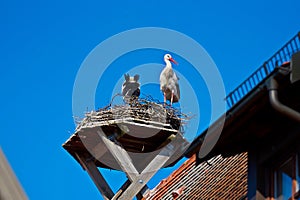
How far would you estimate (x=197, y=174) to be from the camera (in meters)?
12.5

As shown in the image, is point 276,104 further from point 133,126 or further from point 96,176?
point 96,176

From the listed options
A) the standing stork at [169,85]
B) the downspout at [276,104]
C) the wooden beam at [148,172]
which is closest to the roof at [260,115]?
the downspout at [276,104]

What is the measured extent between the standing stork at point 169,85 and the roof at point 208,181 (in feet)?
12.8

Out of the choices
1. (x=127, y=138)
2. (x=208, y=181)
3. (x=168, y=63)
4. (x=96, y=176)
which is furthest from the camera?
(x=168, y=63)

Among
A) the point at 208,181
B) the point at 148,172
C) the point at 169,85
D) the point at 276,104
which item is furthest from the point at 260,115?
the point at 169,85

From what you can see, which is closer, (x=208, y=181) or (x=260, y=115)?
(x=260, y=115)

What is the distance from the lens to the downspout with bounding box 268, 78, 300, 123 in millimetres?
5602

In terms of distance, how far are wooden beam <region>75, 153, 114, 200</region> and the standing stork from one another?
3.43 metres

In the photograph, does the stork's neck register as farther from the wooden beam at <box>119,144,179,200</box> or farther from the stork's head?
the wooden beam at <box>119,144,179,200</box>

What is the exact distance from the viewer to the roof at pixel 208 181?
10.1 meters

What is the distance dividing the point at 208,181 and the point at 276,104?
20.2 feet

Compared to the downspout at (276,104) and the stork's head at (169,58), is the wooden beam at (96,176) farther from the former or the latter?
the downspout at (276,104)

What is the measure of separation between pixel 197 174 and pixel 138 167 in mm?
2220

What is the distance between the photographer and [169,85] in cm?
1780
